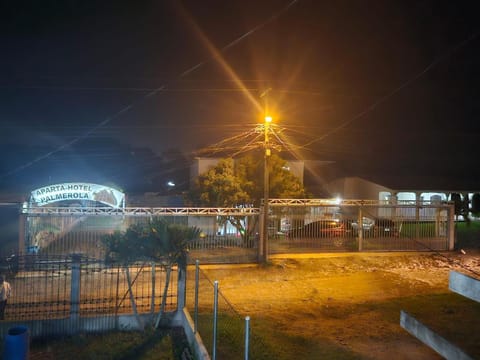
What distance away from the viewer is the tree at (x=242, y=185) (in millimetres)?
18203

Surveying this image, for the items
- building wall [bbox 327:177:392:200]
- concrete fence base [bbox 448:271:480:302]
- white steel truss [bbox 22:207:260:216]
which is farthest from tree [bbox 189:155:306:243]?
building wall [bbox 327:177:392:200]

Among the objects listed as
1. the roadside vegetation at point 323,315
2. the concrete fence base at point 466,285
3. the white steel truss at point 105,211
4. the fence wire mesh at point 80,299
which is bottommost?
the roadside vegetation at point 323,315

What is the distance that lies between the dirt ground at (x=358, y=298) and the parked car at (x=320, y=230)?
3.68ft

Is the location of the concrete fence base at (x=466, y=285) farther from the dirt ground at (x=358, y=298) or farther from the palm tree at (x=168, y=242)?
the palm tree at (x=168, y=242)

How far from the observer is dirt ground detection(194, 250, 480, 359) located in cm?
719

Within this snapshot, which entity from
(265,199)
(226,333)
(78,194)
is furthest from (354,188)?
(226,333)

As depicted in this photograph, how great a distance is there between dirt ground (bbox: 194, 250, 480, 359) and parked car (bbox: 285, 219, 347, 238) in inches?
44.1

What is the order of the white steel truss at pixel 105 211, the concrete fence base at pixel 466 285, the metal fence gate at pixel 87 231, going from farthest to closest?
the white steel truss at pixel 105 211 < the metal fence gate at pixel 87 231 < the concrete fence base at pixel 466 285

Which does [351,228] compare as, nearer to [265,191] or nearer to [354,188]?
[265,191]

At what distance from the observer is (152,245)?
25.9ft

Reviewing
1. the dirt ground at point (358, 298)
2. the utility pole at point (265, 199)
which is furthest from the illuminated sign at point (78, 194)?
the utility pole at point (265, 199)

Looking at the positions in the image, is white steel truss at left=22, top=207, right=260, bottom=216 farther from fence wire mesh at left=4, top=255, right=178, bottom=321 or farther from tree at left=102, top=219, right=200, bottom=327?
tree at left=102, top=219, right=200, bottom=327

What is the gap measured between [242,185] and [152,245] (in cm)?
1086

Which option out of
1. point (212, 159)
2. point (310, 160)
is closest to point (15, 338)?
point (212, 159)
